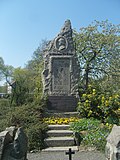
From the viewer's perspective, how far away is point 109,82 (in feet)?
62.0

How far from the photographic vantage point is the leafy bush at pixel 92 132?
21.2 feet

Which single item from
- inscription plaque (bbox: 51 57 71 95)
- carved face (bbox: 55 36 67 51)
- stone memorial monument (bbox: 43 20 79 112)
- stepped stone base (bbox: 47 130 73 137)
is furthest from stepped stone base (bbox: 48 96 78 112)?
carved face (bbox: 55 36 67 51)

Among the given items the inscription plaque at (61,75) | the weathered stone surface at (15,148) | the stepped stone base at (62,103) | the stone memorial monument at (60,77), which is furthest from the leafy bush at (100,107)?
the weathered stone surface at (15,148)

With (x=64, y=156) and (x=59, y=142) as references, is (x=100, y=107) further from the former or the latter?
(x=64, y=156)

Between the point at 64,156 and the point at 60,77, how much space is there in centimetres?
482

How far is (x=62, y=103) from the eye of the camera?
9.69m

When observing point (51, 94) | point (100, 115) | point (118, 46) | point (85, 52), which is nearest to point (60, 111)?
point (51, 94)

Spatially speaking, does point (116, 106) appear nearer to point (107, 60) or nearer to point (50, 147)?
point (50, 147)

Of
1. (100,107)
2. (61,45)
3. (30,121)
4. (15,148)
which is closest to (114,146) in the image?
(15,148)

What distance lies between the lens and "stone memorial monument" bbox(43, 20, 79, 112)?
31.9 feet

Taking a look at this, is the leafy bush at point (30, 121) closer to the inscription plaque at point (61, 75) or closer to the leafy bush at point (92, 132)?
the leafy bush at point (92, 132)

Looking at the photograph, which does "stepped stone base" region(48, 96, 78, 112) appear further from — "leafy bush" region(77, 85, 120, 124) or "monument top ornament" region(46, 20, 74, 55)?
"monument top ornament" region(46, 20, 74, 55)

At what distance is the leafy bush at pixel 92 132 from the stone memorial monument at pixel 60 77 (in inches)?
83.1

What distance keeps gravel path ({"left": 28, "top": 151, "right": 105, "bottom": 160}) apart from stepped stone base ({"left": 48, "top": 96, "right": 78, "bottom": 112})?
3568 millimetres
